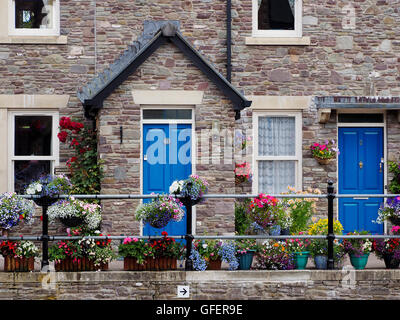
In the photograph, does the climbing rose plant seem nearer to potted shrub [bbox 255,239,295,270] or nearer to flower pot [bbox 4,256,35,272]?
flower pot [bbox 4,256,35,272]

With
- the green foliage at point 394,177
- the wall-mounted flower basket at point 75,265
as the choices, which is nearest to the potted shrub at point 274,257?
the wall-mounted flower basket at point 75,265

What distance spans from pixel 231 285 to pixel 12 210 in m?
3.10

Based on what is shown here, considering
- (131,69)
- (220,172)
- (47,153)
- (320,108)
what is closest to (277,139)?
(320,108)

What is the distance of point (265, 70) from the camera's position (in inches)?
530

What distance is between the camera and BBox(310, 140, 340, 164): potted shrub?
13188mm

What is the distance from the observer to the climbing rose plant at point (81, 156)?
12266 millimetres

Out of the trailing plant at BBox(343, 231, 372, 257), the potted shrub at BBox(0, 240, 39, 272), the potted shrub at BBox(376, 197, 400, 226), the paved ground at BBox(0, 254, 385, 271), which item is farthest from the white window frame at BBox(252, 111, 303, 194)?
the potted shrub at BBox(0, 240, 39, 272)

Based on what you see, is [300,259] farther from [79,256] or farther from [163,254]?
[79,256]

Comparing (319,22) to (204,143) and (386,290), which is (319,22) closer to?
(204,143)

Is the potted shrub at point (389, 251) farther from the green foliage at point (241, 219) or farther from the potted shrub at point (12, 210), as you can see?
the potted shrub at point (12, 210)

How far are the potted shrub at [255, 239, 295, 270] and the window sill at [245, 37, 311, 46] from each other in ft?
16.6

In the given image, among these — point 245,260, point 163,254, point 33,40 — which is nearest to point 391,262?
point 245,260

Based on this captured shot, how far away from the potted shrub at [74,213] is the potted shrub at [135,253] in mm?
611

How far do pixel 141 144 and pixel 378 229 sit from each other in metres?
5.07
